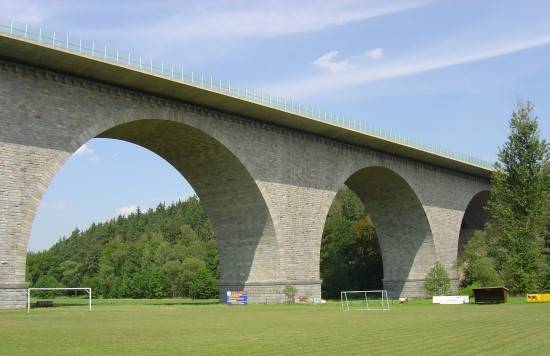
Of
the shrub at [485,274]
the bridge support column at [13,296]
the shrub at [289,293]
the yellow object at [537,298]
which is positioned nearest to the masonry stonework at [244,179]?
the bridge support column at [13,296]

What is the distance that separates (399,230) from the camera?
180ft

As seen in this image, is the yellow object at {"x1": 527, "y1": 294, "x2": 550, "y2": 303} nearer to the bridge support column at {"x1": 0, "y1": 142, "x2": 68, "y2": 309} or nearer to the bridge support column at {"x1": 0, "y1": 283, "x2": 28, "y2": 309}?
the bridge support column at {"x1": 0, "y1": 283, "x2": 28, "y2": 309}

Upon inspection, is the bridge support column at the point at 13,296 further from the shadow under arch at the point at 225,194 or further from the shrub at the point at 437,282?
the shrub at the point at 437,282

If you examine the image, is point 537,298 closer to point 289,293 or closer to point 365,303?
point 365,303

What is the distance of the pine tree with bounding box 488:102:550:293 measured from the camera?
160 feet

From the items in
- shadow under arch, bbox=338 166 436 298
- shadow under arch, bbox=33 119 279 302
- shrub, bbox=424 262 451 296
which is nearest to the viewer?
shadow under arch, bbox=33 119 279 302

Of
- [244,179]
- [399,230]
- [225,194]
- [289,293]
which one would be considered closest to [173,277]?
[399,230]

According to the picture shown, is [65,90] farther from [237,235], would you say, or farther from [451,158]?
[451,158]

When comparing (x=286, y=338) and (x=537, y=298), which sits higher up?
(x=286, y=338)

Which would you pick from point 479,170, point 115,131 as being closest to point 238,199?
point 115,131

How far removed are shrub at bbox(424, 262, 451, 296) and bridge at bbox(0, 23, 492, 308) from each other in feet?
13.6

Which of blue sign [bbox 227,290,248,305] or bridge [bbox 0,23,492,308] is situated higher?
bridge [bbox 0,23,492,308]

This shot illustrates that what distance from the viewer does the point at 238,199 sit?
38750mm

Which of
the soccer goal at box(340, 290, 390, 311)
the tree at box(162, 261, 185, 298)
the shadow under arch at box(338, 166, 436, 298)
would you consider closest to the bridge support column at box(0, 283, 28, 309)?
the soccer goal at box(340, 290, 390, 311)
